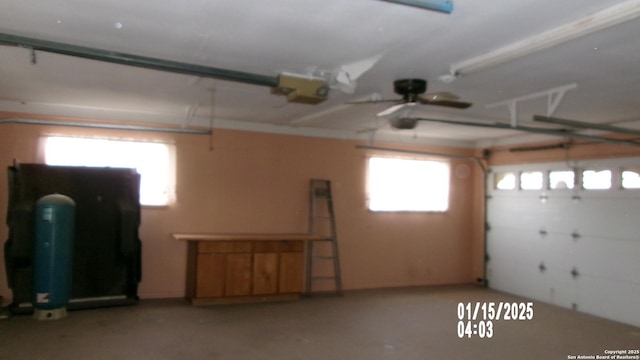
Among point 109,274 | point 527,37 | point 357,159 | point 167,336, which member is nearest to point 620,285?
point 357,159

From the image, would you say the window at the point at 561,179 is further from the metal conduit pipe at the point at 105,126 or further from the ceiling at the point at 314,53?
the metal conduit pipe at the point at 105,126

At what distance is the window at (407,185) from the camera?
793 centimetres

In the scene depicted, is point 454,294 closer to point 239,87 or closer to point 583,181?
point 583,181

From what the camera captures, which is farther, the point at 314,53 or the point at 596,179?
the point at 596,179

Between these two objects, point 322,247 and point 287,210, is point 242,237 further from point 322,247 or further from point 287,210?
point 322,247

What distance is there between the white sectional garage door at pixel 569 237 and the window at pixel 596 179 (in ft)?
0.04

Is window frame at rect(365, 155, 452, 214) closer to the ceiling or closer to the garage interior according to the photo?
the garage interior

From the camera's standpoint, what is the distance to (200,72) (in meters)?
3.38

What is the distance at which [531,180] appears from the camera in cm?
761

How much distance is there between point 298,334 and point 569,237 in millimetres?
4162

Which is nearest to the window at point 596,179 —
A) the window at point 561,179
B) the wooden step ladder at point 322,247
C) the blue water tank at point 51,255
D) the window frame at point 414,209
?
the window at point 561,179

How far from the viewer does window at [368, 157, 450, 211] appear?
7.93 m

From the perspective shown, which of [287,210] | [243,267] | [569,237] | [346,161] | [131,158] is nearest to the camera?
[243,267]

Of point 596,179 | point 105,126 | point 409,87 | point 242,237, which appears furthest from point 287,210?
point 596,179
